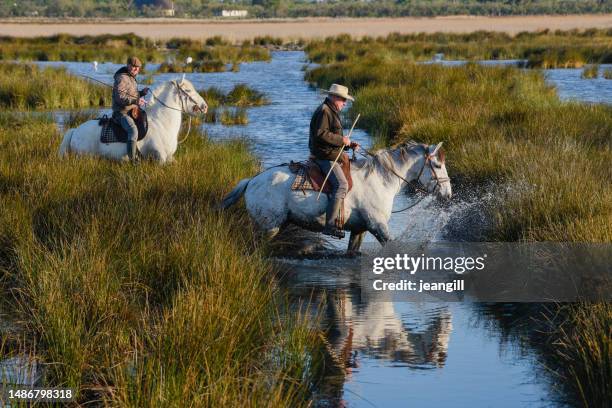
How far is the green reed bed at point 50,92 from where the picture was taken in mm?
27484

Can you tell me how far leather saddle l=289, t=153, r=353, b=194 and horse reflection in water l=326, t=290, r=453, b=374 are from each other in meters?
1.31

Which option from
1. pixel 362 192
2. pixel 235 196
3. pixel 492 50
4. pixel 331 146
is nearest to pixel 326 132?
pixel 331 146

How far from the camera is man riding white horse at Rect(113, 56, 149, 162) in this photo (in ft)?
46.3

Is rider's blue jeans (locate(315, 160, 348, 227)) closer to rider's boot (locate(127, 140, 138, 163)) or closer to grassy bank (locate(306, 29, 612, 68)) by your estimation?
rider's boot (locate(127, 140, 138, 163))

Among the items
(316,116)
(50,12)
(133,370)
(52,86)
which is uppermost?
(316,116)

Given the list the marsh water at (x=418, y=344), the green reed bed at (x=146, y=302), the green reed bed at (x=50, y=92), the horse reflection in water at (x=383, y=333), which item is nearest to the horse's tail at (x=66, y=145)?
the green reed bed at (x=146, y=302)

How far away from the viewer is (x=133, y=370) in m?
6.52

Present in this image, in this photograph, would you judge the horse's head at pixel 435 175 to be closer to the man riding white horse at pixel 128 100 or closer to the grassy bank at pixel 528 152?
the grassy bank at pixel 528 152

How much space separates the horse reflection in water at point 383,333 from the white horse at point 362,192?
119 centimetres

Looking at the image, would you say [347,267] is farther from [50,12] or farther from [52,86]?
[50,12]

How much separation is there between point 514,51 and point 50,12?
138475 millimetres

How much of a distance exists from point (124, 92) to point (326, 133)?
4.87 m

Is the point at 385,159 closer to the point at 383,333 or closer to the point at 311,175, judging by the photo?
the point at 311,175

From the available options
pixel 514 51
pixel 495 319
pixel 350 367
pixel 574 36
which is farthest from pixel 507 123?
pixel 574 36
